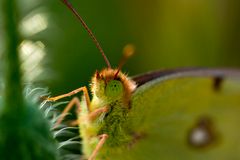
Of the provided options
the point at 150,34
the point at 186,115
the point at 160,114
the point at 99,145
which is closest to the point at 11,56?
the point at 99,145

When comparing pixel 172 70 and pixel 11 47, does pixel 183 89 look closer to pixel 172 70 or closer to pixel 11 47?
pixel 172 70

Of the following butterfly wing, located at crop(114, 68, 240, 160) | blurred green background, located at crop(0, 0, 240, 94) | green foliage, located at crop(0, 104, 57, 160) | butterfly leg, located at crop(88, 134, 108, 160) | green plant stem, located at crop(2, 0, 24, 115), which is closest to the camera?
green plant stem, located at crop(2, 0, 24, 115)

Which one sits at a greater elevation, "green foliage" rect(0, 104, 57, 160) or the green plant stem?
the green plant stem

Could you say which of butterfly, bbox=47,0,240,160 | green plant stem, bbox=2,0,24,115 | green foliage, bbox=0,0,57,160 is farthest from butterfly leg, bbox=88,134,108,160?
green plant stem, bbox=2,0,24,115

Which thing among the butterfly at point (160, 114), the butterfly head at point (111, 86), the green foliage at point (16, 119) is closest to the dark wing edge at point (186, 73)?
the butterfly at point (160, 114)

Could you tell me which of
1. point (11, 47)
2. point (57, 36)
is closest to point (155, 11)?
point (57, 36)

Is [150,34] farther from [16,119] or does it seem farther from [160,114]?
[16,119]

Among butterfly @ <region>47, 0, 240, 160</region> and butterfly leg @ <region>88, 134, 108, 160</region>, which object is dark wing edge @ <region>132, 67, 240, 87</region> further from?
butterfly leg @ <region>88, 134, 108, 160</region>
